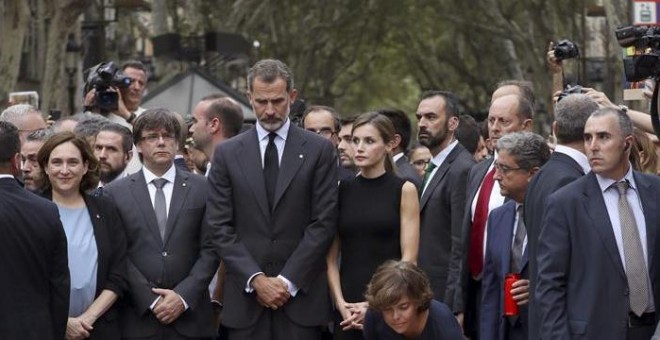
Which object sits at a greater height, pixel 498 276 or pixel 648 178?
pixel 648 178

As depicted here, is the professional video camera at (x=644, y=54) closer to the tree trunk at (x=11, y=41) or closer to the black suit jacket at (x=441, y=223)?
the black suit jacket at (x=441, y=223)

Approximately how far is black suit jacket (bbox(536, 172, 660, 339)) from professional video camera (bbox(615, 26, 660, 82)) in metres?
0.76

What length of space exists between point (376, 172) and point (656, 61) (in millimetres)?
2045

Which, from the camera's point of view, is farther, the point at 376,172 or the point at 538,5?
the point at 538,5

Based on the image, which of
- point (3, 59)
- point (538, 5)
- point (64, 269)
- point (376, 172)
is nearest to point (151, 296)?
point (64, 269)

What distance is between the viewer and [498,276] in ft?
40.3

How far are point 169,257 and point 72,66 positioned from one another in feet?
81.9

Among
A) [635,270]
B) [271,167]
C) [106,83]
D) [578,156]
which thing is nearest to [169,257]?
[271,167]

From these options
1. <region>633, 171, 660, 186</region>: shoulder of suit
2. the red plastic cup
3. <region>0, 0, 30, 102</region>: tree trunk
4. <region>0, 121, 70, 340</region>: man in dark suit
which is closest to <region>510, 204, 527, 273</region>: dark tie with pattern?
the red plastic cup

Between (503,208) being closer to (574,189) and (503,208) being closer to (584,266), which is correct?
(574,189)

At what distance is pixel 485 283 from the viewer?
12367 mm

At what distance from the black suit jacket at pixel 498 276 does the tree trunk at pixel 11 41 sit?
47.1ft

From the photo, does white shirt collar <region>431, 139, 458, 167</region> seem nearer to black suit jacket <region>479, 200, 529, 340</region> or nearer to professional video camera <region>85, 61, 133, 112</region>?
black suit jacket <region>479, 200, 529, 340</region>

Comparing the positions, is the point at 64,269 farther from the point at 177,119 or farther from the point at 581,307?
the point at 581,307
